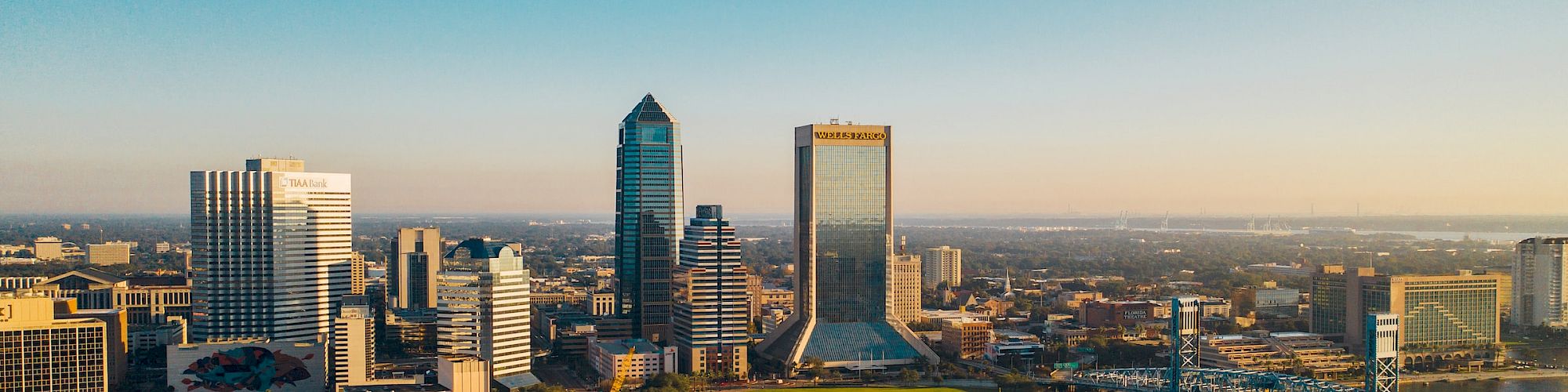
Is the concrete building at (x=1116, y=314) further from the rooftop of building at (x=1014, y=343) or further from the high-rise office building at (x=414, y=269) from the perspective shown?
the high-rise office building at (x=414, y=269)

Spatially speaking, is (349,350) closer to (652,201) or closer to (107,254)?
(652,201)

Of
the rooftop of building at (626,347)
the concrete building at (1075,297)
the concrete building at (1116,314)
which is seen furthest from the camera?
the concrete building at (1075,297)

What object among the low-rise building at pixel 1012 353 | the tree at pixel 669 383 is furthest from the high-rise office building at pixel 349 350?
the low-rise building at pixel 1012 353

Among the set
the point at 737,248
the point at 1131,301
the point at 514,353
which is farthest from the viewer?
the point at 1131,301

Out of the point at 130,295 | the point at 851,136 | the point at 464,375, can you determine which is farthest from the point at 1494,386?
the point at 130,295

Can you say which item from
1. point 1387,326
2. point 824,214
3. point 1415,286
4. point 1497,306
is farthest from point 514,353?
point 1497,306

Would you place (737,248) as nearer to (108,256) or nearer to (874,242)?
(874,242)
